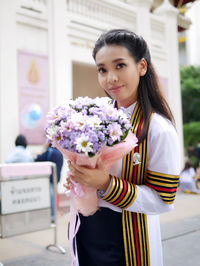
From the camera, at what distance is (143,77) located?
1.70m

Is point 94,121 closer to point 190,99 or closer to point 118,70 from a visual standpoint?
point 118,70

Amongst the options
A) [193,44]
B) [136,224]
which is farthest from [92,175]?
[193,44]

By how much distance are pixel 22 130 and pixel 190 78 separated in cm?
1733

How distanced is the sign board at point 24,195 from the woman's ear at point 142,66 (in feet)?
9.80

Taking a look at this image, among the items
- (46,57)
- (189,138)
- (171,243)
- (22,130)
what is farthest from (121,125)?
(189,138)

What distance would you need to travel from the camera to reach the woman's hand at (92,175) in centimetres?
138

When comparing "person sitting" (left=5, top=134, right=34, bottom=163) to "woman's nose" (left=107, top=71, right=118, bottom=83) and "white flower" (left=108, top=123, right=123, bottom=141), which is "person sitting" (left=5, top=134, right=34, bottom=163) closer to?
"woman's nose" (left=107, top=71, right=118, bottom=83)

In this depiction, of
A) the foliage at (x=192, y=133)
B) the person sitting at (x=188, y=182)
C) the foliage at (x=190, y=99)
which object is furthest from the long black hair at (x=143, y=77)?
the foliage at (x=190, y=99)

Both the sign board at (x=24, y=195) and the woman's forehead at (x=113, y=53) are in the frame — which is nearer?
the woman's forehead at (x=113, y=53)

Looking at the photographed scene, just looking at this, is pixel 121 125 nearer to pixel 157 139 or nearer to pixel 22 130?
pixel 157 139

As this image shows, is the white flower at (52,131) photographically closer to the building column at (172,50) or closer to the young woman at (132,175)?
the young woman at (132,175)

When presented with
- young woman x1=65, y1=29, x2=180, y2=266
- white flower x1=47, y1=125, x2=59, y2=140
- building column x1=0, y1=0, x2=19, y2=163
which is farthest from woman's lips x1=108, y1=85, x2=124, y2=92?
building column x1=0, y1=0, x2=19, y2=163

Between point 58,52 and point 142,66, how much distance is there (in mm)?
7224

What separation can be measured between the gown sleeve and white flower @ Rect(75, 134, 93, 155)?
24 cm
